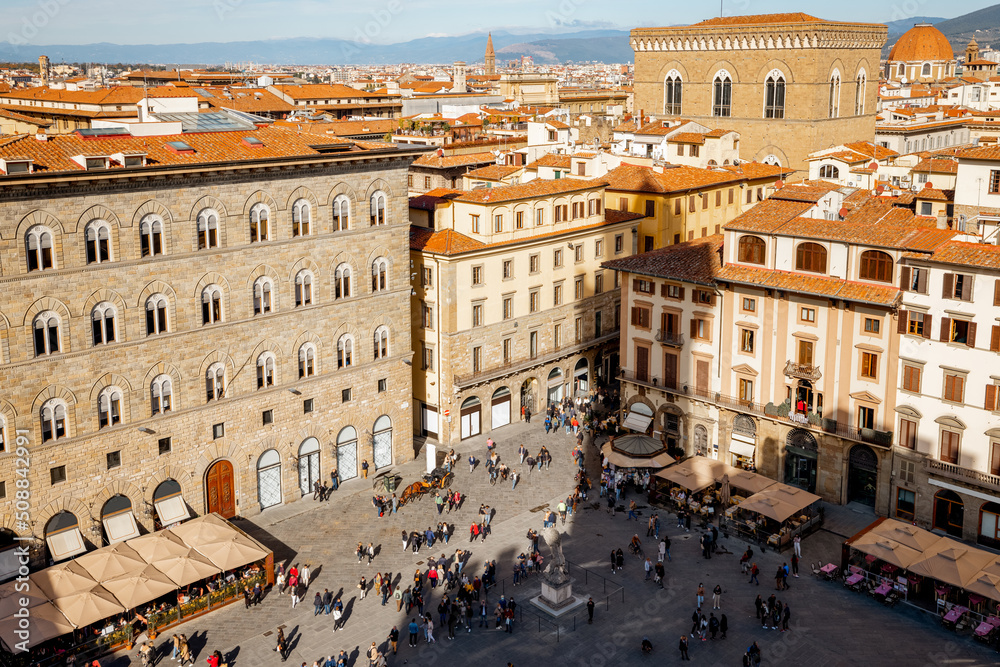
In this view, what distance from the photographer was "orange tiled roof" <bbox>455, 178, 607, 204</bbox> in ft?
176

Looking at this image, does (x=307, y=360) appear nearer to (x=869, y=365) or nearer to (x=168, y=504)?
(x=168, y=504)

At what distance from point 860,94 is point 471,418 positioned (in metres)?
61.6

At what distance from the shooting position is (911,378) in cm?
4225

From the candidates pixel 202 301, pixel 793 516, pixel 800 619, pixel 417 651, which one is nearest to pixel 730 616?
pixel 800 619

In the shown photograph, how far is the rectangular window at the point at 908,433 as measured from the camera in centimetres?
4244

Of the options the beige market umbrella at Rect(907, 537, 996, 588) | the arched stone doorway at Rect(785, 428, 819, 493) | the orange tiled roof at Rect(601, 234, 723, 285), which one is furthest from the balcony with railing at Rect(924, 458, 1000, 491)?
the orange tiled roof at Rect(601, 234, 723, 285)

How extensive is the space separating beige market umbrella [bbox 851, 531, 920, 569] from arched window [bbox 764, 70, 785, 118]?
60152 mm

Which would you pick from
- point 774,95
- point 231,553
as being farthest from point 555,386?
point 774,95

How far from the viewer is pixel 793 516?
43.9m

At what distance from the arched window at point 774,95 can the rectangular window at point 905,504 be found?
5522 centimetres

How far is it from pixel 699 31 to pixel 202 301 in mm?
69319

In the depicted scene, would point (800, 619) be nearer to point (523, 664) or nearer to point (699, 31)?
point (523, 664)

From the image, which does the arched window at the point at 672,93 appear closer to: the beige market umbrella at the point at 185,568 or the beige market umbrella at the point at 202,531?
the beige market umbrella at the point at 202,531

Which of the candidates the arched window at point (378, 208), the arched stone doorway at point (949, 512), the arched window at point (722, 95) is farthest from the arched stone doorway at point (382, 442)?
the arched window at point (722, 95)
